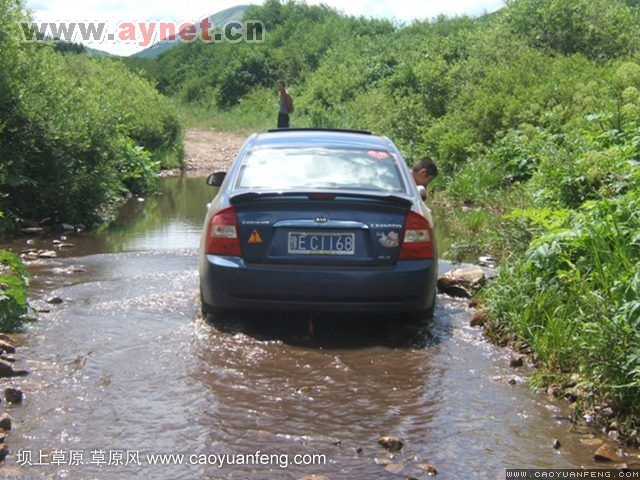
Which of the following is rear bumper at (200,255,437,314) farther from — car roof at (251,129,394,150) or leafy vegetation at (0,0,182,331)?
leafy vegetation at (0,0,182,331)

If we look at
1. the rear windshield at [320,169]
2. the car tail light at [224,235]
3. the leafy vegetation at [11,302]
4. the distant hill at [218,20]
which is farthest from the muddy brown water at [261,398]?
the distant hill at [218,20]

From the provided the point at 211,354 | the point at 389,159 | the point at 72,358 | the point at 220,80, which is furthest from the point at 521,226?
the point at 220,80

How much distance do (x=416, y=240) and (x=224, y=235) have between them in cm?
138

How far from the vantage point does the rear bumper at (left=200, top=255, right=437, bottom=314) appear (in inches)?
233

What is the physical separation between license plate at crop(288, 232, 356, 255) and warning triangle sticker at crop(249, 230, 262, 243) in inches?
8.7

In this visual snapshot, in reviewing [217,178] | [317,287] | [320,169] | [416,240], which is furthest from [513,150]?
[317,287]

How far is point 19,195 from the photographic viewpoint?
11641 mm

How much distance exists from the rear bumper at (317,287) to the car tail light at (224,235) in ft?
0.19

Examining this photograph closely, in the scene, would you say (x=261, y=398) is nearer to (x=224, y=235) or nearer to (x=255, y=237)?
(x=255, y=237)

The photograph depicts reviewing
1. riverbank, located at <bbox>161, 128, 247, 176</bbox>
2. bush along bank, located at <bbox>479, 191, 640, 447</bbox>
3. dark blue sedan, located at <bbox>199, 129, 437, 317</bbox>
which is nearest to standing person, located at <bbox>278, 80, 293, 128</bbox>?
riverbank, located at <bbox>161, 128, 247, 176</bbox>

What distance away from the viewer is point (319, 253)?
19.5ft

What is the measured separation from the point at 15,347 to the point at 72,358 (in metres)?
0.47

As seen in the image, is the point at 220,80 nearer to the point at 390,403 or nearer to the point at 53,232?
the point at 53,232

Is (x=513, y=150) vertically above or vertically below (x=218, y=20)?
below
